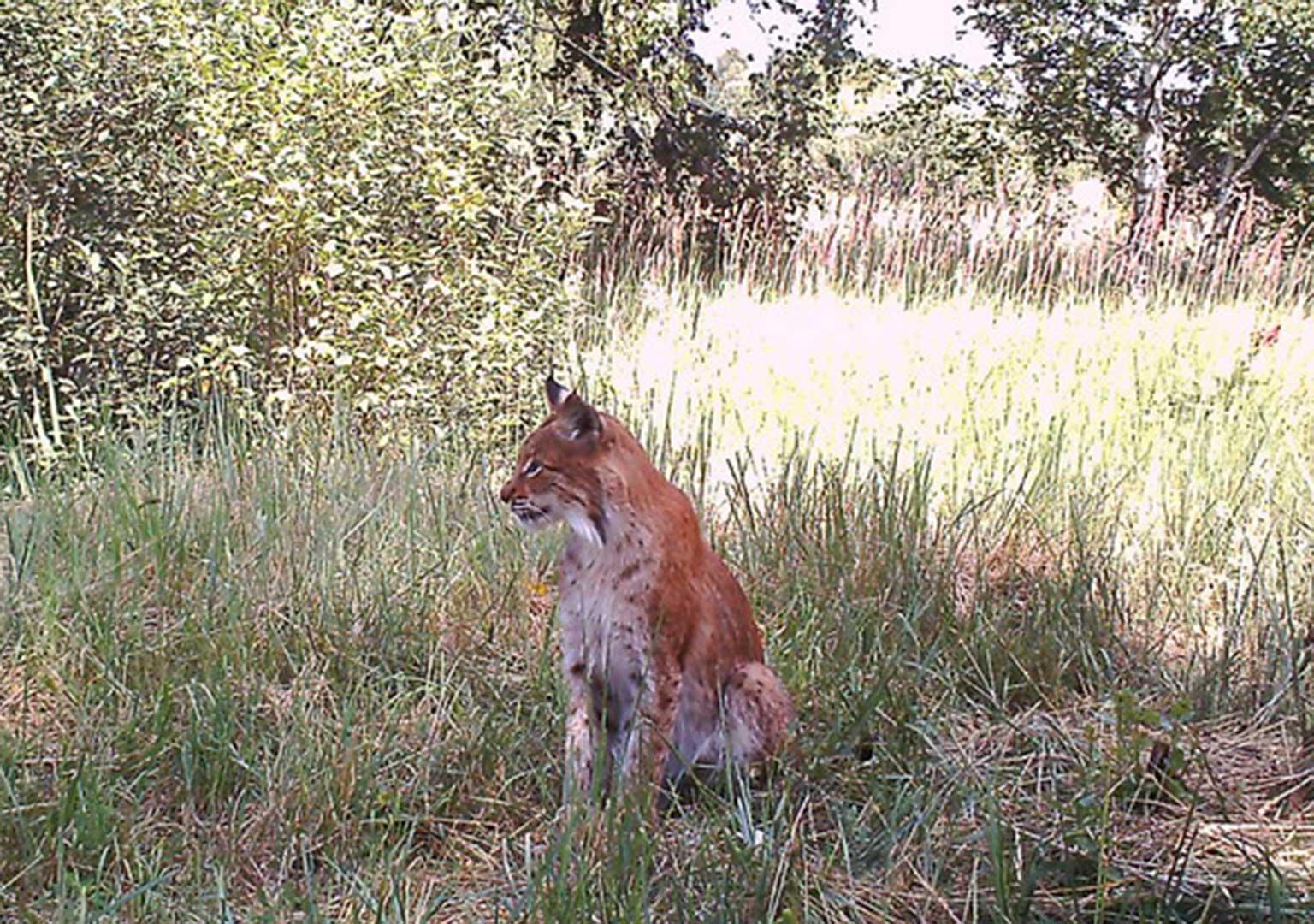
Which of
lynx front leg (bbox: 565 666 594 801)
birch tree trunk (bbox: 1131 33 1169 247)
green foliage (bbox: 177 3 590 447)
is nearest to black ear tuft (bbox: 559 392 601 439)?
lynx front leg (bbox: 565 666 594 801)

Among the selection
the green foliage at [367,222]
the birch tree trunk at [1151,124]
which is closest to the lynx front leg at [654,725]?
the green foliage at [367,222]

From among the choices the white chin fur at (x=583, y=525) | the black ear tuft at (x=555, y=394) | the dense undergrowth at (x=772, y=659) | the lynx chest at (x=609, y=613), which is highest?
the black ear tuft at (x=555, y=394)

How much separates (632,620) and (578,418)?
0.48 meters

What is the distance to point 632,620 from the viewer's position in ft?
9.91

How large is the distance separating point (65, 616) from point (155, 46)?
3405 millimetres

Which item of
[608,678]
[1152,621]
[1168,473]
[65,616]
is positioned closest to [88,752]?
[65,616]

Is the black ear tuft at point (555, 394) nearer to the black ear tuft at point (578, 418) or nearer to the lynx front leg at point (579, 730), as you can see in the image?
the black ear tuft at point (578, 418)

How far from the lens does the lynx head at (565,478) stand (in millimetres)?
3066

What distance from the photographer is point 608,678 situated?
3074mm

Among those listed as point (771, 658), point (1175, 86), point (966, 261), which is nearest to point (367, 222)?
point (771, 658)

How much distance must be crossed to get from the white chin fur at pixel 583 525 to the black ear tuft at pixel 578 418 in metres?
0.18

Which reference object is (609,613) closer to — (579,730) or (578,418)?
(579,730)

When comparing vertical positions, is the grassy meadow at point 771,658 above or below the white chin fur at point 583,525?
below

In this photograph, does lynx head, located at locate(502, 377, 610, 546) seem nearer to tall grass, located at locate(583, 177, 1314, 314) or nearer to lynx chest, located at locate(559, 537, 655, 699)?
lynx chest, located at locate(559, 537, 655, 699)
